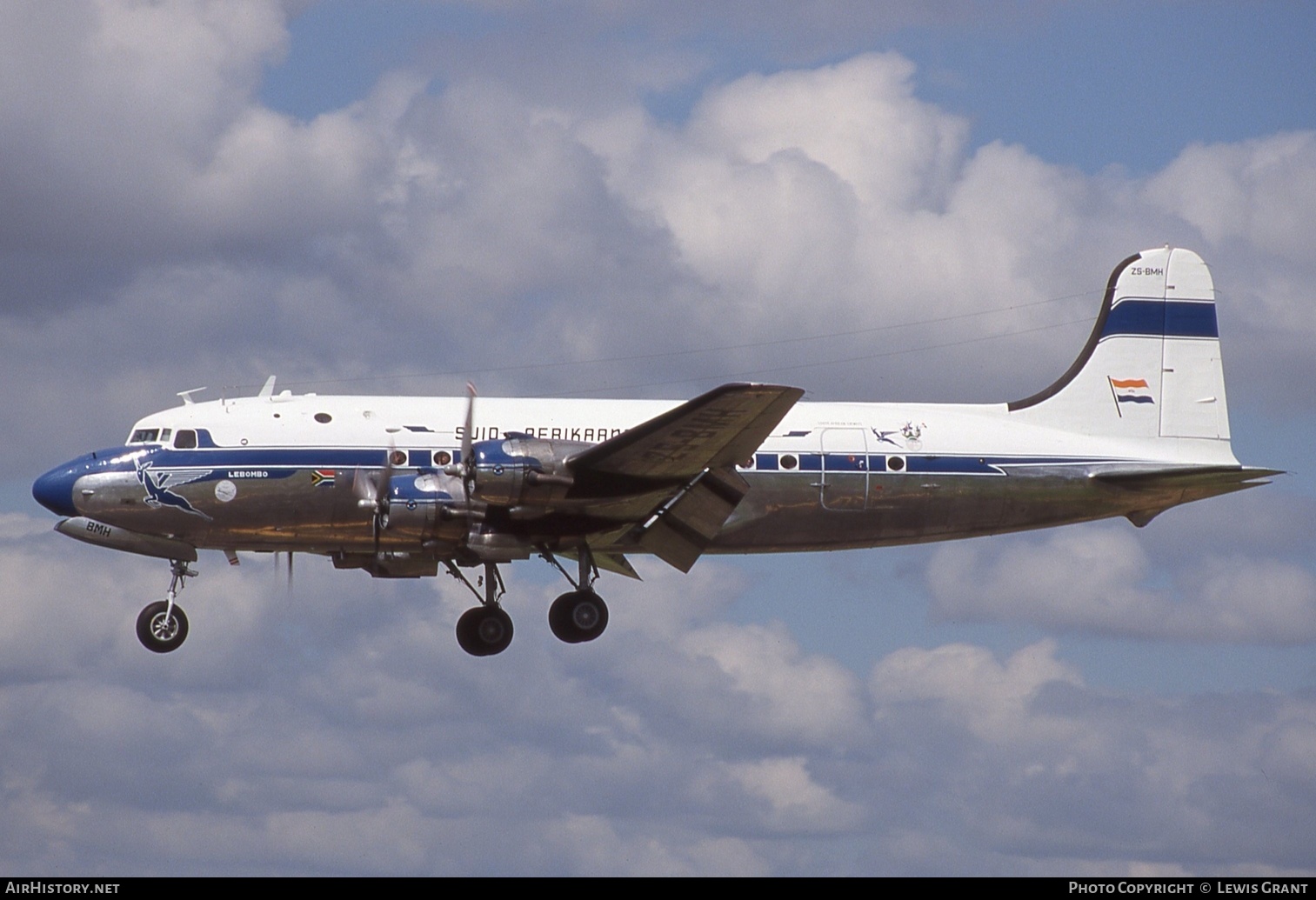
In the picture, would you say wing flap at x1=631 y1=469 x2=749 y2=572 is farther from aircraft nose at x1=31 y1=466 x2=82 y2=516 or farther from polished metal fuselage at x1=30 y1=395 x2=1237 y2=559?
aircraft nose at x1=31 y1=466 x2=82 y2=516

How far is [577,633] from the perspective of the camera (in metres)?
28.0

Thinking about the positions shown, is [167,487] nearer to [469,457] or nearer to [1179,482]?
[469,457]

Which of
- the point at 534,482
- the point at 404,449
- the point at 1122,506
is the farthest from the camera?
the point at 1122,506

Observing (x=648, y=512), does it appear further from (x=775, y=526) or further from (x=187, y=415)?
(x=187, y=415)

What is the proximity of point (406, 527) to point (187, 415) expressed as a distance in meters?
4.28

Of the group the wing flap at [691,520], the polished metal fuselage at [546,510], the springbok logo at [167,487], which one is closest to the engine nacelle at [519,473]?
the polished metal fuselage at [546,510]

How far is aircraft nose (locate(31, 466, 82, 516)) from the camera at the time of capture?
27.4 m

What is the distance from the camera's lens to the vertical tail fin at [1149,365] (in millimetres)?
30859

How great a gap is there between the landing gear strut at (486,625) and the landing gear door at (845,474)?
18.0 feet

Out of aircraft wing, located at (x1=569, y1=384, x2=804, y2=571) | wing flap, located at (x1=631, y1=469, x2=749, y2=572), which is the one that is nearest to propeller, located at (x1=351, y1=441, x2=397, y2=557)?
aircraft wing, located at (x1=569, y1=384, x2=804, y2=571)

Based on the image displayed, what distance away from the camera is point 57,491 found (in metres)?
27.4

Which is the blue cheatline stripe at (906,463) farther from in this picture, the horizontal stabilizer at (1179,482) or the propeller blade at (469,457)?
the propeller blade at (469,457)

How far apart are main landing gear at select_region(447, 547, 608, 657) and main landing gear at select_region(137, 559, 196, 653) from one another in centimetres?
424

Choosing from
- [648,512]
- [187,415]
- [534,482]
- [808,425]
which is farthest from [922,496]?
[187,415]
